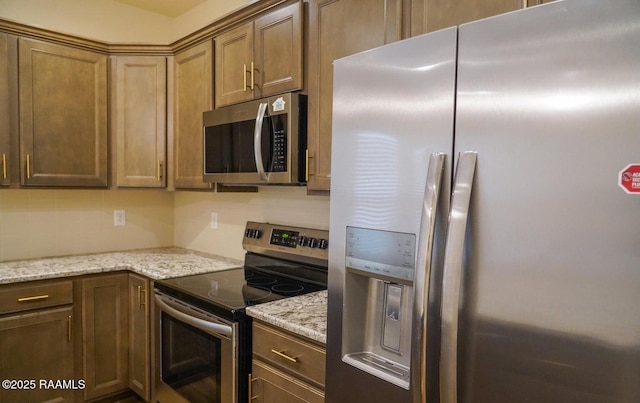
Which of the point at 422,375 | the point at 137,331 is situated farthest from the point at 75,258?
the point at 422,375

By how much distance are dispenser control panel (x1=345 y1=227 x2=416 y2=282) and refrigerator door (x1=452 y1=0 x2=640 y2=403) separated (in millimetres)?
161

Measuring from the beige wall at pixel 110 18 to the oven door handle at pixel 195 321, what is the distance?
1.68 m

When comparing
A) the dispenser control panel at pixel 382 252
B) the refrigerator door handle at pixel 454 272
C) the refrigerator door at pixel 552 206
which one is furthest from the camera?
the dispenser control panel at pixel 382 252

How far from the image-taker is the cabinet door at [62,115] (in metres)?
2.44

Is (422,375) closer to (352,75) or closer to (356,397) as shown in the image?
(356,397)

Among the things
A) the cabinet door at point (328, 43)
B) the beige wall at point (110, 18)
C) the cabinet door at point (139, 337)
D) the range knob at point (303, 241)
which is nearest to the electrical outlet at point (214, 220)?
the cabinet door at point (139, 337)

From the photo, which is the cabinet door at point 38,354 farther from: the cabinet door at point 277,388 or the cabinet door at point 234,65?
the cabinet door at point 234,65

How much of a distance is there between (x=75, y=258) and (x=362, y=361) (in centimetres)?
243

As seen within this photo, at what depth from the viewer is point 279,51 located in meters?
1.95

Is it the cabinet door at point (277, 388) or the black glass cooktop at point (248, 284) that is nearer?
the cabinet door at point (277, 388)

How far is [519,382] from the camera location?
0.81 meters

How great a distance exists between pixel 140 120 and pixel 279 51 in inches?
52.8

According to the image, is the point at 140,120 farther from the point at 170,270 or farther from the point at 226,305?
the point at 226,305

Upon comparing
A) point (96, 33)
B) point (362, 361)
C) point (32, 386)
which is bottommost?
point (32, 386)
